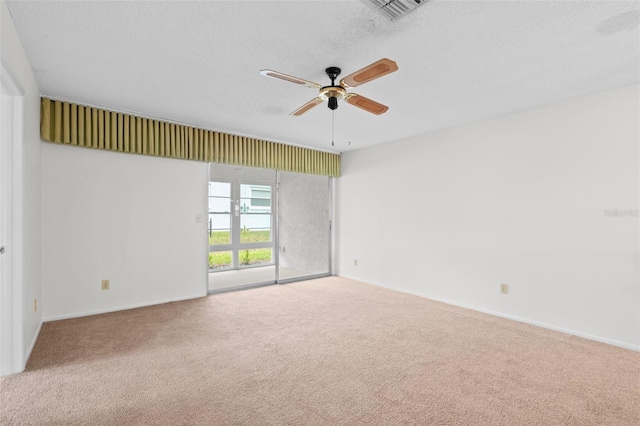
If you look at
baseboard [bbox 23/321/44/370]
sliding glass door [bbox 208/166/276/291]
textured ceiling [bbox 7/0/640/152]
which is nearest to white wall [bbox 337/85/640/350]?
textured ceiling [bbox 7/0/640/152]

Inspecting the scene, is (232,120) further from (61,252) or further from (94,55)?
(61,252)

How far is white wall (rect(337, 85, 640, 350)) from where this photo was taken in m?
3.02

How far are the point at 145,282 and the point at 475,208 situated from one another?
4.43 m

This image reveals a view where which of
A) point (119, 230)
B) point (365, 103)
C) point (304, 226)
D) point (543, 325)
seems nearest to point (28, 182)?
point (119, 230)

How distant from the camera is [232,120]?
13.6 feet

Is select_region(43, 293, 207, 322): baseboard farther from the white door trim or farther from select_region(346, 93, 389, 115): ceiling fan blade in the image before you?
select_region(346, 93, 389, 115): ceiling fan blade

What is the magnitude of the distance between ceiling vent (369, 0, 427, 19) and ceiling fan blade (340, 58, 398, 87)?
26cm

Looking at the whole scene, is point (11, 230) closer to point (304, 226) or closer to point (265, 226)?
Answer: point (265, 226)

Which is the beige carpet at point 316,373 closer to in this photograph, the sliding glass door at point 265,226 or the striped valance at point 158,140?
the sliding glass door at point 265,226

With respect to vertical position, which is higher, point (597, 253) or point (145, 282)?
point (597, 253)

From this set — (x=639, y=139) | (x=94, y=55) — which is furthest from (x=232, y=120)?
(x=639, y=139)

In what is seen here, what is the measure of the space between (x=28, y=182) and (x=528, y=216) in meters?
4.98

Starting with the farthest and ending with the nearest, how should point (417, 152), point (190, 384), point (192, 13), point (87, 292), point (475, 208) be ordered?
point (417, 152)
point (475, 208)
point (87, 292)
point (190, 384)
point (192, 13)

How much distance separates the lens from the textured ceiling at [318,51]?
6.35 feet
